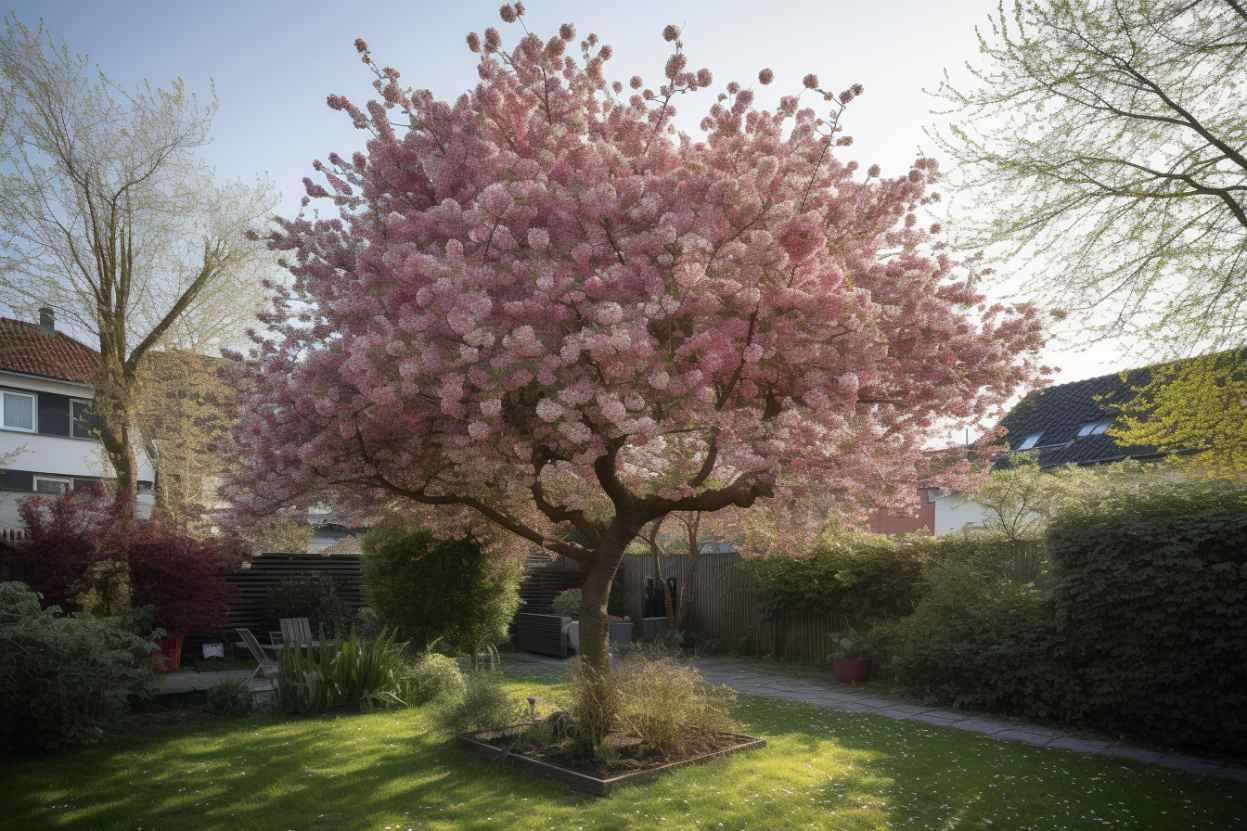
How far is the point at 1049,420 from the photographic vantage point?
23.8 m

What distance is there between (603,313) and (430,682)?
5641 millimetres

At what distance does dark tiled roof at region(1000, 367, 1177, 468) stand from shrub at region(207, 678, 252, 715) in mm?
18017

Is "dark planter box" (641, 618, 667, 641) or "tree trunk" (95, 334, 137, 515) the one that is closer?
"tree trunk" (95, 334, 137, 515)

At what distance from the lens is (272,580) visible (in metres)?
14.1

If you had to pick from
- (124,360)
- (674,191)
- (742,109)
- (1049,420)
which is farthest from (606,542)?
(1049,420)

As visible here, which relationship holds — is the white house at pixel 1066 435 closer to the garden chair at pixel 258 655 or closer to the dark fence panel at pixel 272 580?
the dark fence panel at pixel 272 580

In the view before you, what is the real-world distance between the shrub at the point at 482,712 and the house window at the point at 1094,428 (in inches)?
809

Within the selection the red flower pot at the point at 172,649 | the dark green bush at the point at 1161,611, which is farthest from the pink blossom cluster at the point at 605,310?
the red flower pot at the point at 172,649

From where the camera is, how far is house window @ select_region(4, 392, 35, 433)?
872 inches

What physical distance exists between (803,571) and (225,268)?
37.9 ft

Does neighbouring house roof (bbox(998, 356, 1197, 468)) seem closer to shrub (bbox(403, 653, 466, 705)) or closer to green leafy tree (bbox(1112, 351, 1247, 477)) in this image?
green leafy tree (bbox(1112, 351, 1247, 477))

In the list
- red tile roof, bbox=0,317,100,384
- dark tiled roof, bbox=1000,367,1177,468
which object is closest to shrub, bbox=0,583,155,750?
red tile roof, bbox=0,317,100,384

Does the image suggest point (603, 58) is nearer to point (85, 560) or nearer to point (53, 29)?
point (85, 560)

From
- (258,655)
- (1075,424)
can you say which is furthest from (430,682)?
(1075,424)
